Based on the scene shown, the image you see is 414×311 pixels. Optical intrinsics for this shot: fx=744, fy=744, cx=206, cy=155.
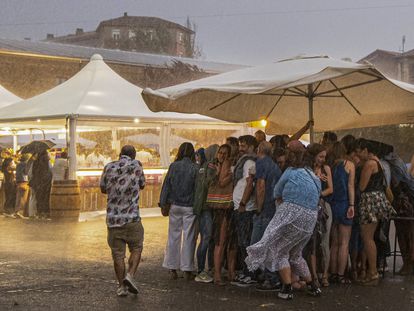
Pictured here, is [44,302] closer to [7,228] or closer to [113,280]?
[113,280]

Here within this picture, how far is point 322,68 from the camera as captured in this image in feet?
28.4

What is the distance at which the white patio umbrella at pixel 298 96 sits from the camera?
28.5ft

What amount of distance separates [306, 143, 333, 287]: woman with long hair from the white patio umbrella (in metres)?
0.85

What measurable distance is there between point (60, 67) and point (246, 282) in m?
48.2

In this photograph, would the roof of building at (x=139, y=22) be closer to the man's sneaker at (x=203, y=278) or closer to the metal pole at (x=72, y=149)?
the metal pole at (x=72, y=149)

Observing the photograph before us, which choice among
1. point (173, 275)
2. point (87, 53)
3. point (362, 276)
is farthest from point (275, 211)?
point (87, 53)

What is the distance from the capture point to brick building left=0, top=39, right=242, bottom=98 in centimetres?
5241

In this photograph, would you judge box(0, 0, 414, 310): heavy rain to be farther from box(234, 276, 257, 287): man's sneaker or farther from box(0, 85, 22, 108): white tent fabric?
box(0, 85, 22, 108): white tent fabric

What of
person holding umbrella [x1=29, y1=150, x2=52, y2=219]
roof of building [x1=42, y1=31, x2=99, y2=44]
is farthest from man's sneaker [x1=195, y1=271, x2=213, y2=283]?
roof of building [x1=42, y1=31, x2=99, y2=44]

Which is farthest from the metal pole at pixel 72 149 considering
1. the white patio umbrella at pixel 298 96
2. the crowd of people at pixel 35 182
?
the white patio umbrella at pixel 298 96

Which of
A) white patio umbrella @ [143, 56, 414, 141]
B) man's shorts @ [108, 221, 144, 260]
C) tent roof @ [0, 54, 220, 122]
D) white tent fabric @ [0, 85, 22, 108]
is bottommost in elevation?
man's shorts @ [108, 221, 144, 260]

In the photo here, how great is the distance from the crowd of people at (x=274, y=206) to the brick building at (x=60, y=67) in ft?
140

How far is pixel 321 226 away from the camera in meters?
8.70

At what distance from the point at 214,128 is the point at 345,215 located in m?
11.2
